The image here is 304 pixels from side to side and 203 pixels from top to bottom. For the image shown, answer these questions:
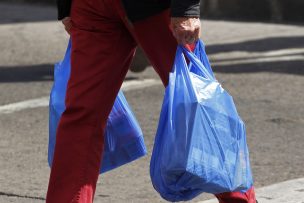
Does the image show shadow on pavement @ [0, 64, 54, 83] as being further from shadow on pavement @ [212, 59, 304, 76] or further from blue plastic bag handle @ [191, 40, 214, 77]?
blue plastic bag handle @ [191, 40, 214, 77]

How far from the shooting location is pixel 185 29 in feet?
13.1

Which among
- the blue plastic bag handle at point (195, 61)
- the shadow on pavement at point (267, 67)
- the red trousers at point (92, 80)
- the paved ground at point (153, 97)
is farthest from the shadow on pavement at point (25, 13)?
the blue plastic bag handle at point (195, 61)

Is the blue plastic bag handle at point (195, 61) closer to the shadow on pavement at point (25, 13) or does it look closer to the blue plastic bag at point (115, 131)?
the blue plastic bag at point (115, 131)

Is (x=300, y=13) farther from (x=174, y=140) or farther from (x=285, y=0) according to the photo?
(x=174, y=140)

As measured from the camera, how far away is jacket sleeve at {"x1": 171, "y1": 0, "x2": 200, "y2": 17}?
3.95 metres

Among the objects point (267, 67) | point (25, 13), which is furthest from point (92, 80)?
point (25, 13)

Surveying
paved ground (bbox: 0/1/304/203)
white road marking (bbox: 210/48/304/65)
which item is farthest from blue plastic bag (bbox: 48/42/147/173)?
white road marking (bbox: 210/48/304/65)

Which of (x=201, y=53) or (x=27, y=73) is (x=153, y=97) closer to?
(x=27, y=73)

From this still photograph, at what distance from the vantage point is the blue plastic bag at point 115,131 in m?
4.39

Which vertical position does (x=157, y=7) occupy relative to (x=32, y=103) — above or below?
above

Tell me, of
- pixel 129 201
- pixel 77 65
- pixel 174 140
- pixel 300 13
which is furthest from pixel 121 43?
pixel 300 13

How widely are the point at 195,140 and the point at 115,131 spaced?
0.56 m

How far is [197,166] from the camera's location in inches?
155

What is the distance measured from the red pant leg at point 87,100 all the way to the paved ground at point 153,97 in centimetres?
109
